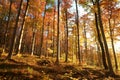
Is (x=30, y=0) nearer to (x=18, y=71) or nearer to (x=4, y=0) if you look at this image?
(x=18, y=71)

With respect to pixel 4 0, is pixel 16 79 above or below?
below

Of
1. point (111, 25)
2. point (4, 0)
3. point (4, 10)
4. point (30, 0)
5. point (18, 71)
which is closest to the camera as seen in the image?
point (18, 71)

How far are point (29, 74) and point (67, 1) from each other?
1845 cm

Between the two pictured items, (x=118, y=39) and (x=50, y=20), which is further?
(x=50, y=20)

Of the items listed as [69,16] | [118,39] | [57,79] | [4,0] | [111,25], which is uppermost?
[4,0]

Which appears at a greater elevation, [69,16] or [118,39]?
[69,16]

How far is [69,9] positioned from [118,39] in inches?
371

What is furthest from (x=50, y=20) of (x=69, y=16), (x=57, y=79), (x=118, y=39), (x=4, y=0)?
(x=57, y=79)

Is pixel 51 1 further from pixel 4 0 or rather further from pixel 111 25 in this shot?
pixel 4 0

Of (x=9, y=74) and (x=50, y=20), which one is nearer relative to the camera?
(x=9, y=74)

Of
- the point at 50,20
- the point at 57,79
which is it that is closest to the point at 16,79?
the point at 57,79

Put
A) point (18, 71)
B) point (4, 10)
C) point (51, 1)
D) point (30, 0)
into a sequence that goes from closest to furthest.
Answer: point (18, 71)
point (30, 0)
point (51, 1)
point (4, 10)

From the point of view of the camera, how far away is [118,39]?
2694 centimetres

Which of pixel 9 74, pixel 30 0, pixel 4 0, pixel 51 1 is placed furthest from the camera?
pixel 4 0
